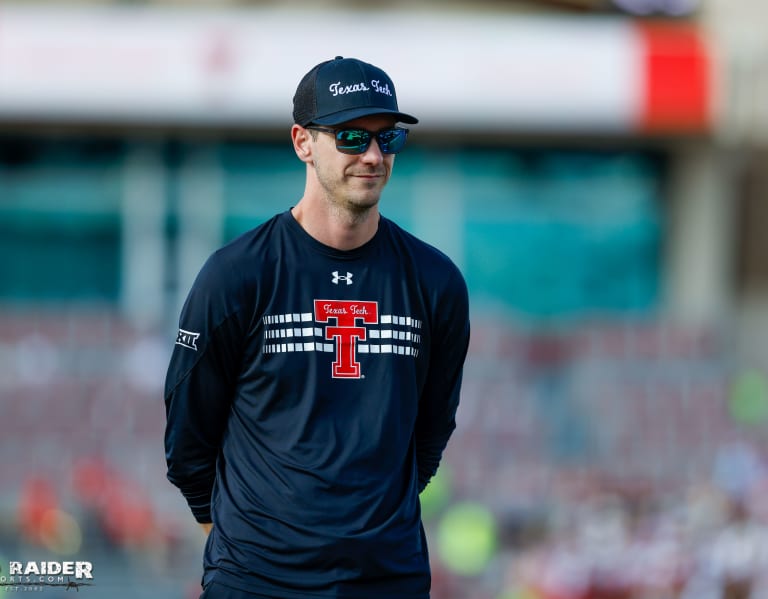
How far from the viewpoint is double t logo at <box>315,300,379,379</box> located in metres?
3.57

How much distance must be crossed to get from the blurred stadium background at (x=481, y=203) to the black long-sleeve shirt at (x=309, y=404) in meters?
8.59

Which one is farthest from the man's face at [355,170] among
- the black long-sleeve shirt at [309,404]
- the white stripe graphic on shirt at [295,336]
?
the white stripe graphic on shirt at [295,336]

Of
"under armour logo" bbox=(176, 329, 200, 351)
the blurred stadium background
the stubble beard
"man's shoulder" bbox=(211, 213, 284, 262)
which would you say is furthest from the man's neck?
the blurred stadium background

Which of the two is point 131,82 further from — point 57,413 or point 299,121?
point 299,121

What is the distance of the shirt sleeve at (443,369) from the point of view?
12.5 feet

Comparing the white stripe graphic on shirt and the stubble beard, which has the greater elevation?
the stubble beard

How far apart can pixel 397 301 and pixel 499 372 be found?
10060mm

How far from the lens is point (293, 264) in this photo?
11.8ft

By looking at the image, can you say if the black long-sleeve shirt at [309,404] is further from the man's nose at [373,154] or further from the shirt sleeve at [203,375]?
the man's nose at [373,154]

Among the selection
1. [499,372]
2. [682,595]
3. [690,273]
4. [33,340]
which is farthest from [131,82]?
[682,595]

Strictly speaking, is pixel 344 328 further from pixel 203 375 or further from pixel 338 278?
pixel 203 375

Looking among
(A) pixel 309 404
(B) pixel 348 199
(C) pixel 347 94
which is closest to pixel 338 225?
(B) pixel 348 199

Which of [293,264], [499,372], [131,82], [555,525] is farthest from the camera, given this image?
[131,82]

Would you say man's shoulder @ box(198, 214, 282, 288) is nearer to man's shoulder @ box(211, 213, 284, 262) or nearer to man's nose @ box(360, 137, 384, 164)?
man's shoulder @ box(211, 213, 284, 262)
